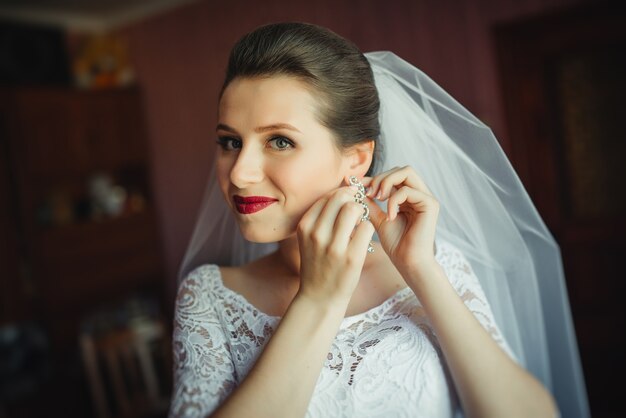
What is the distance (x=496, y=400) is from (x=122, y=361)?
390 centimetres

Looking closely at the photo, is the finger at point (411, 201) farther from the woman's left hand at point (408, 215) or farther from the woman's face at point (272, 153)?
the woman's face at point (272, 153)

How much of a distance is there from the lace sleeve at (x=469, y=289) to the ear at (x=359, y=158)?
287 mm

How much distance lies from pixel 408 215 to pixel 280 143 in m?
0.34

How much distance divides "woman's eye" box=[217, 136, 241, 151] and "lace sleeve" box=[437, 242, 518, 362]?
583mm

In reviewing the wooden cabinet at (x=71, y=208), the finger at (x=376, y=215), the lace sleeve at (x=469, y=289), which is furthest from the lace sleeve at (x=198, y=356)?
the wooden cabinet at (x=71, y=208)

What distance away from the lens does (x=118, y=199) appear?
17.2 ft

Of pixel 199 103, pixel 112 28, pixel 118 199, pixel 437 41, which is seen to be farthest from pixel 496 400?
pixel 112 28

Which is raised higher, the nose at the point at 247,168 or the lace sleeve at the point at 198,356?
the nose at the point at 247,168

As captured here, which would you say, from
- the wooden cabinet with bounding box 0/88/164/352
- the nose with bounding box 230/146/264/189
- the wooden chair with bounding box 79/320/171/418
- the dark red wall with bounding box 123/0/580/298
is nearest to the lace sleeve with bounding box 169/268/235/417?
the nose with bounding box 230/146/264/189

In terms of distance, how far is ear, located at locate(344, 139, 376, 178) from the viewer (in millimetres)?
1365

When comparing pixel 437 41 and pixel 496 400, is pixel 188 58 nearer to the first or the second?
pixel 437 41

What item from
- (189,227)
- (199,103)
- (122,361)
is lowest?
(122,361)

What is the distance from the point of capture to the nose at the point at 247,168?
3.91 feet

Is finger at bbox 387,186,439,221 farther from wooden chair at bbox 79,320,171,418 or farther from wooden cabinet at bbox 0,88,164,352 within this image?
wooden cabinet at bbox 0,88,164,352
